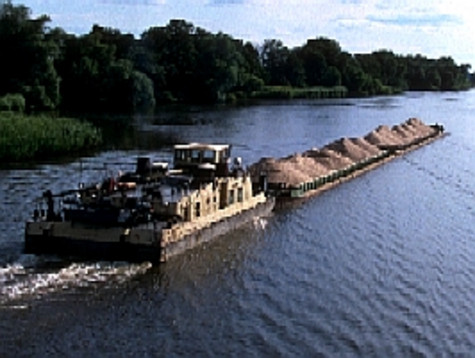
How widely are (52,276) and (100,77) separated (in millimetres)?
95858

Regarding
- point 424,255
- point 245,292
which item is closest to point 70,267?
point 245,292

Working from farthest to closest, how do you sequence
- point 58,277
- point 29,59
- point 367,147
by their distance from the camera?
1. point 29,59
2. point 367,147
3. point 58,277

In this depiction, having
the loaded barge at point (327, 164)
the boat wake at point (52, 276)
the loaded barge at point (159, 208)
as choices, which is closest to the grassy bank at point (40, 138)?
the loaded barge at point (327, 164)

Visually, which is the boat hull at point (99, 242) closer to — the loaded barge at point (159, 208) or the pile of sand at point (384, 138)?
the loaded barge at point (159, 208)

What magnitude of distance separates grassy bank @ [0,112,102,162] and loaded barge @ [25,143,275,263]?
20.8 meters

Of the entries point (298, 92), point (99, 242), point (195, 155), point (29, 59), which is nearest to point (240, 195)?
point (195, 155)

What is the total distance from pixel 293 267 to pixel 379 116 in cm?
9393

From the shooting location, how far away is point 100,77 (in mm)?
122875

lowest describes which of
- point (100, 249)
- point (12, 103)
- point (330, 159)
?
point (100, 249)

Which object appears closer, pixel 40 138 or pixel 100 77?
pixel 40 138

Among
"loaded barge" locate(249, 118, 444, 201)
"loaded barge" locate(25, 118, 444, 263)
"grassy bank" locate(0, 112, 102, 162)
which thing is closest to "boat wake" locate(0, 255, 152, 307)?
"loaded barge" locate(25, 118, 444, 263)

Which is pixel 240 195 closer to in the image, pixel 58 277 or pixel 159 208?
pixel 159 208

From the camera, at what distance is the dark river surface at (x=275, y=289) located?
25.3 meters

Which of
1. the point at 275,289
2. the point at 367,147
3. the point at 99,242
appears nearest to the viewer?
the point at 275,289
